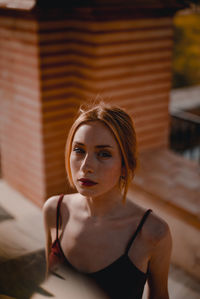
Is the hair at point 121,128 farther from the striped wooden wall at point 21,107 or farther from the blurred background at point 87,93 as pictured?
the striped wooden wall at point 21,107

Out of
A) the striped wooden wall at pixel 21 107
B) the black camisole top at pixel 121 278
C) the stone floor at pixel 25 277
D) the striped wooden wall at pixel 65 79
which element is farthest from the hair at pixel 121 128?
the striped wooden wall at pixel 21 107

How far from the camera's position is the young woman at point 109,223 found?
1.41 meters

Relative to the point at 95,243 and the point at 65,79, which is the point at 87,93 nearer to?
the point at 65,79

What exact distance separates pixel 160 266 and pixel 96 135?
63 centimetres

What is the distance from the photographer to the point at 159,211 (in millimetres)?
4199

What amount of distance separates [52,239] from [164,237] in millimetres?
534

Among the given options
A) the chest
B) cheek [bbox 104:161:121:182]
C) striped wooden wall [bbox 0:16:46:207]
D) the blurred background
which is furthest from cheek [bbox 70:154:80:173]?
striped wooden wall [bbox 0:16:46:207]

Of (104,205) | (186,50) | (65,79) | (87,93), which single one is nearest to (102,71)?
(87,93)

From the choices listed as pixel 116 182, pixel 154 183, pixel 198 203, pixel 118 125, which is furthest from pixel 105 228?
pixel 154 183

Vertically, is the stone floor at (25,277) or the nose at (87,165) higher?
the nose at (87,165)

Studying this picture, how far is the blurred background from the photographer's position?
4172 millimetres

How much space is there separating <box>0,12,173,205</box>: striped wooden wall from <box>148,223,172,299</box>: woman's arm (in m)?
3.40

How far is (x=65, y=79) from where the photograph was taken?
497cm

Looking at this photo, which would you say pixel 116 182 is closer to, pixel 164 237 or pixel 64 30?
pixel 164 237
